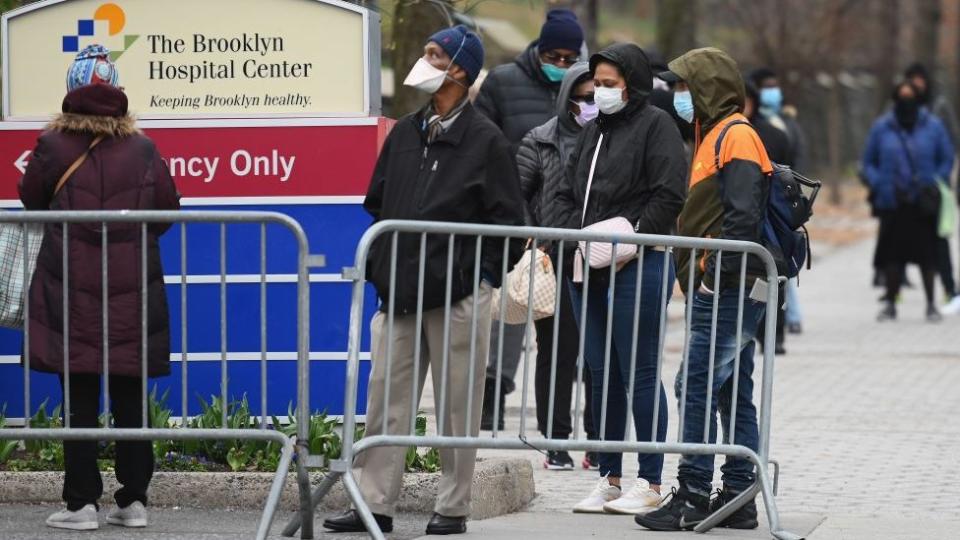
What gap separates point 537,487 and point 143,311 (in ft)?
7.50

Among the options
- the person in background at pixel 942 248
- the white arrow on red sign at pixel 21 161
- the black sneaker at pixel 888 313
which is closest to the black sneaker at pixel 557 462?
the white arrow on red sign at pixel 21 161

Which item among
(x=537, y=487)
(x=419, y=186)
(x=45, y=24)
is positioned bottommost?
(x=537, y=487)

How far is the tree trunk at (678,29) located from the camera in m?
19.3

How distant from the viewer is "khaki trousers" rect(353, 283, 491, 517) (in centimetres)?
657

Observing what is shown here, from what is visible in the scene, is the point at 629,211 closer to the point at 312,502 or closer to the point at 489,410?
the point at 312,502

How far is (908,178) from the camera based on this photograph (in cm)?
1616

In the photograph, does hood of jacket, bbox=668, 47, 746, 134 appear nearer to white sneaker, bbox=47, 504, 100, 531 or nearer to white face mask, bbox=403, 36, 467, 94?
white face mask, bbox=403, 36, 467, 94

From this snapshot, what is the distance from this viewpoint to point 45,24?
805 centimetres

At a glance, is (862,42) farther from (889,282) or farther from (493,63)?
(889,282)

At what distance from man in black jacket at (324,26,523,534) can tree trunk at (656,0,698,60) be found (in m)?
12.8

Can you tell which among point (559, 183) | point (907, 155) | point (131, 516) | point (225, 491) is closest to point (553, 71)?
point (559, 183)

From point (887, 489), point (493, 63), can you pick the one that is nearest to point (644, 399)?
point (887, 489)

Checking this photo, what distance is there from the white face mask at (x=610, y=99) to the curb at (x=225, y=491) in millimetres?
1471

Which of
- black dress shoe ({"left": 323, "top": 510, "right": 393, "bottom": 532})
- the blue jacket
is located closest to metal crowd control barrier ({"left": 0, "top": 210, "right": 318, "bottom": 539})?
black dress shoe ({"left": 323, "top": 510, "right": 393, "bottom": 532})
